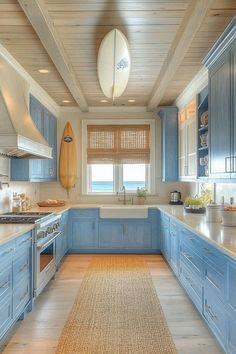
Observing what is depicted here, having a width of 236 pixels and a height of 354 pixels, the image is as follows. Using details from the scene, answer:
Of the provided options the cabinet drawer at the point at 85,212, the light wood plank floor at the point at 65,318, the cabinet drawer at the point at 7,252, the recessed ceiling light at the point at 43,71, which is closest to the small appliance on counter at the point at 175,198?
the cabinet drawer at the point at 85,212

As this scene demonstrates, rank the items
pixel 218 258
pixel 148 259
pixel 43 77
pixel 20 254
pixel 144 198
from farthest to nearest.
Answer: pixel 144 198 → pixel 148 259 → pixel 43 77 → pixel 20 254 → pixel 218 258

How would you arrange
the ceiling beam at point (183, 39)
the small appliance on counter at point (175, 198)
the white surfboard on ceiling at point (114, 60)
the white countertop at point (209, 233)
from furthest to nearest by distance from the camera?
the small appliance on counter at point (175, 198) < the white surfboard on ceiling at point (114, 60) < the ceiling beam at point (183, 39) < the white countertop at point (209, 233)

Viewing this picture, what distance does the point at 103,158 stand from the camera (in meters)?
6.28

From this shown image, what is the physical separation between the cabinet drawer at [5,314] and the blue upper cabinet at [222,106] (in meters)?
2.02

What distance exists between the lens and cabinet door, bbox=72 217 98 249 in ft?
18.4

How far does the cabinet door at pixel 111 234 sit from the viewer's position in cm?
562

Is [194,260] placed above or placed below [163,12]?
below

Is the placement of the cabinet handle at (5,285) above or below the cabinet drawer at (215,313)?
above

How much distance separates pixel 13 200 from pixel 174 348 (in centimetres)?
292

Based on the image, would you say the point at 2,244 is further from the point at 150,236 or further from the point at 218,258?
the point at 150,236

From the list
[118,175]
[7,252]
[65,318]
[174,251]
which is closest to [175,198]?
[118,175]

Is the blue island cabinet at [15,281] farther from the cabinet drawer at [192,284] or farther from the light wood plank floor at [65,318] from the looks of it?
the cabinet drawer at [192,284]

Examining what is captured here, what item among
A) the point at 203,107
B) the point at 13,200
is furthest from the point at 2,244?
the point at 203,107

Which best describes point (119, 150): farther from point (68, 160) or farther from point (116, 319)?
point (116, 319)
